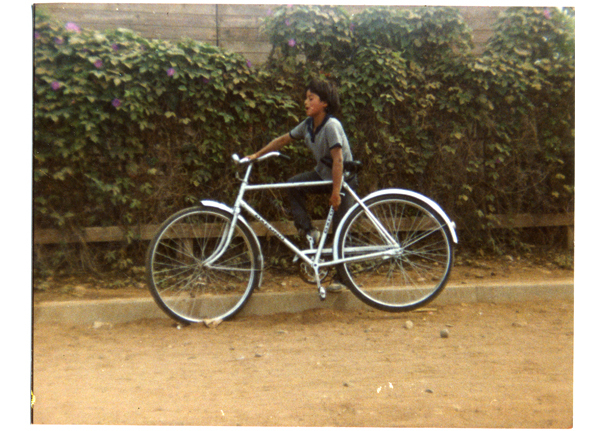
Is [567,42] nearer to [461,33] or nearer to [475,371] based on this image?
[461,33]

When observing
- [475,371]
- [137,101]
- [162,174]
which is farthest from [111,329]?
[475,371]

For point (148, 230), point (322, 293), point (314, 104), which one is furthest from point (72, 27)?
point (322, 293)

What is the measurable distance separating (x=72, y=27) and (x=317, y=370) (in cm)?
271

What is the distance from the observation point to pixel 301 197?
390 centimetres

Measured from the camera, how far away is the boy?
12.0 ft

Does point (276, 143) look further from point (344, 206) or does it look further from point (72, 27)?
point (72, 27)

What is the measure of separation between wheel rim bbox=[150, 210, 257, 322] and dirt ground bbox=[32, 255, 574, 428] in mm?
166

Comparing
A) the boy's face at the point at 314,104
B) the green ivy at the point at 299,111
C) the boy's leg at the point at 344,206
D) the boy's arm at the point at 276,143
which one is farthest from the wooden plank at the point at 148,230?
the boy's face at the point at 314,104

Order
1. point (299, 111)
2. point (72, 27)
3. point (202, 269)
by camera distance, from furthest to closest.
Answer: point (299, 111) < point (202, 269) < point (72, 27)

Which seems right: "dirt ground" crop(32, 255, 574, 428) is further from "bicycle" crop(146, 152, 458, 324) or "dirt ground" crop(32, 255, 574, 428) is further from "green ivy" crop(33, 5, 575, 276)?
"green ivy" crop(33, 5, 575, 276)

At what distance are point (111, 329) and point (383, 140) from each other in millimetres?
2555

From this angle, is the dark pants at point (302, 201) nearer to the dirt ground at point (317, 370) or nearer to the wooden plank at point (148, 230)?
the wooden plank at point (148, 230)

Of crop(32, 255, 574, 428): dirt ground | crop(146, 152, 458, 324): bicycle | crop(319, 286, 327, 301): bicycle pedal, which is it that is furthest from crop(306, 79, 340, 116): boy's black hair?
crop(32, 255, 574, 428): dirt ground
